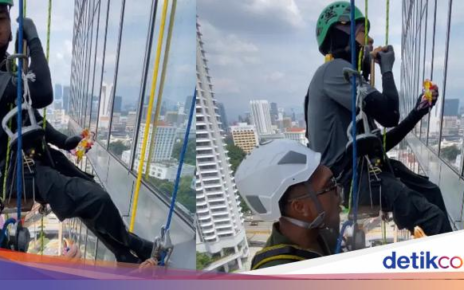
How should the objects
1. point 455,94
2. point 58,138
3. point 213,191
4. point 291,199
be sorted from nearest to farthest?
point 455,94 → point 291,199 → point 213,191 → point 58,138

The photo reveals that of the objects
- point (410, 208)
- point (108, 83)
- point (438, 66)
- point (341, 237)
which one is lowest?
point (341, 237)

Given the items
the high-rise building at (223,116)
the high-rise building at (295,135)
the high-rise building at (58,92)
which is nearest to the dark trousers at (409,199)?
the high-rise building at (295,135)

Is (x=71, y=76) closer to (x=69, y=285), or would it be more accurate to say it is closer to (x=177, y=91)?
(x=177, y=91)

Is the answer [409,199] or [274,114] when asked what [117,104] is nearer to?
[274,114]

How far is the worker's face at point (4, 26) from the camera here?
2.46 metres

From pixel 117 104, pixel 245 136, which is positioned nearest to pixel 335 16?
pixel 245 136

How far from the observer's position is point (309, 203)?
2.29 metres

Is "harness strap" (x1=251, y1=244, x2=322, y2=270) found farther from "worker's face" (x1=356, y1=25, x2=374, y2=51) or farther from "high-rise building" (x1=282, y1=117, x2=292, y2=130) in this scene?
"worker's face" (x1=356, y1=25, x2=374, y2=51)

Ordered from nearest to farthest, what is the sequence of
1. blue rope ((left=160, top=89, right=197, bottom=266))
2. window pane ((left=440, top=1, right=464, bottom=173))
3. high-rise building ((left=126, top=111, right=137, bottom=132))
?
window pane ((left=440, top=1, right=464, bottom=173))
blue rope ((left=160, top=89, right=197, bottom=266))
high-rise building ((left=126, top=111, right=137, bottom=132))

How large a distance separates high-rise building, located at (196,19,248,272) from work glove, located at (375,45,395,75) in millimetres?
530

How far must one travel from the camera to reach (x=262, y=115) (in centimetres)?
233

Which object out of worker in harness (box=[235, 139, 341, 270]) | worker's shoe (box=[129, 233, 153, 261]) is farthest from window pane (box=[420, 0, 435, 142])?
worker's shoe (box=[129, 233, 153, 261])

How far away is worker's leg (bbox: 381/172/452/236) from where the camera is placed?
2.24 metres

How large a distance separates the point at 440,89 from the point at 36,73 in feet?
4.24
